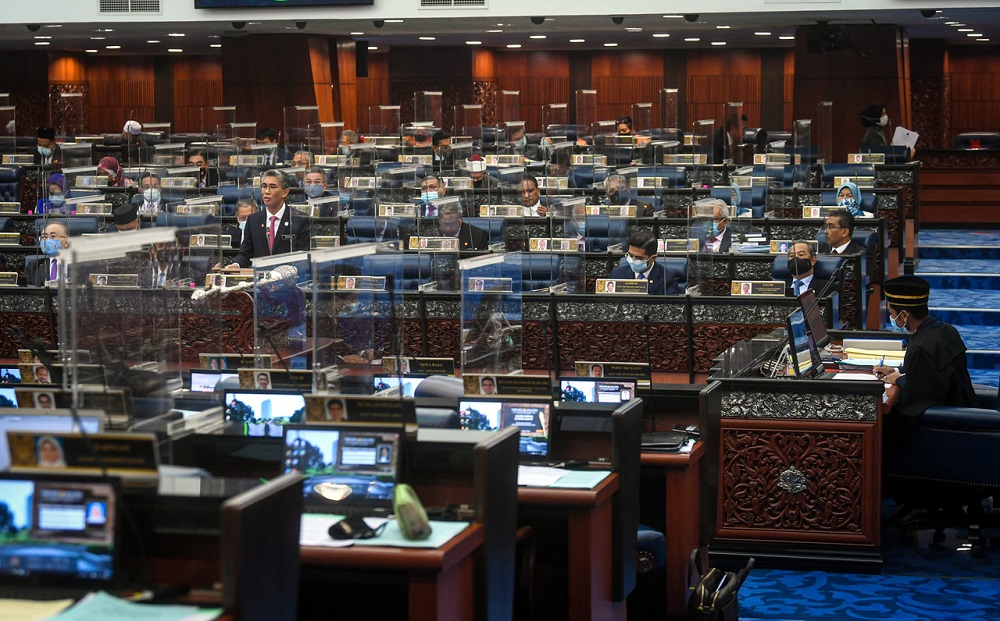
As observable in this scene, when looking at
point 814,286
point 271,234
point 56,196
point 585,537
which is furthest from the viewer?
point 56,196

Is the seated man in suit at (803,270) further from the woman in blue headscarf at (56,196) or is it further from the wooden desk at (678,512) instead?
the woman in blue headscarf at (56,196)

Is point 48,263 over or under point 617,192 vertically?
under

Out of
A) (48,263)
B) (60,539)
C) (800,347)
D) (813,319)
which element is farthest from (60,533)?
(48,263)

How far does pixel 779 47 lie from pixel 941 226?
30.9 ft

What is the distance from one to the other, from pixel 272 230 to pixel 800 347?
416cm

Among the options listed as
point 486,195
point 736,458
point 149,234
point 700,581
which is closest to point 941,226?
point 486,195

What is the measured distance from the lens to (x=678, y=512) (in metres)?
4.87

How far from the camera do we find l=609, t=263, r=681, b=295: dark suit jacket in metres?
8.34

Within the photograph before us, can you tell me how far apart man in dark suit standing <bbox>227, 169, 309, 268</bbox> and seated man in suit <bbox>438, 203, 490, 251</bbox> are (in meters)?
1.54

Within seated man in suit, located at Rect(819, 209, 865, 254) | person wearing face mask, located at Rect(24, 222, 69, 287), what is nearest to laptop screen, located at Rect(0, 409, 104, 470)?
person wearing face mask, located at Rect(24, 222, 69, 287)

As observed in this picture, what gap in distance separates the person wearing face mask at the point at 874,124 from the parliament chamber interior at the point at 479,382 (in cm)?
7

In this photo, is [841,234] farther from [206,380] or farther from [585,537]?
[585,537]

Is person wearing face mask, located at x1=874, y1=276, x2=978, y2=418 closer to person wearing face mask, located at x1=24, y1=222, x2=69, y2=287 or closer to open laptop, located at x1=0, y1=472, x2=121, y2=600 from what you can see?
open laptop, located at x1=0, y1=472, x2=121, y2=600

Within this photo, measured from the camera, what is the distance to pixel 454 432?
12.6ft
